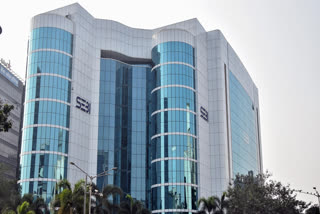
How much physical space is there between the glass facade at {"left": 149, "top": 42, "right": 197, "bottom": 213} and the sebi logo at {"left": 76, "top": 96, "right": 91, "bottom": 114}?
1373 cm

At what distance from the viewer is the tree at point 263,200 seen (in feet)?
214

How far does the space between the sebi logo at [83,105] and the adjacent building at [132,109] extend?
21 centimetres

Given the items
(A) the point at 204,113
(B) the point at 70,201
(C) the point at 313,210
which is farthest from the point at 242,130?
(B) the point at 70,201

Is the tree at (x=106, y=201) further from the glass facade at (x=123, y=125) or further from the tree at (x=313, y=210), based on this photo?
the tree at (x=313, y=210)

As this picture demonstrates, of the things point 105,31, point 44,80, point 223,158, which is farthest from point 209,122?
point 44,80

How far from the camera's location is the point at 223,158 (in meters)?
101

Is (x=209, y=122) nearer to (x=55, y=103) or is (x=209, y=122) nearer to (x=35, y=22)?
(x=55, y=103)

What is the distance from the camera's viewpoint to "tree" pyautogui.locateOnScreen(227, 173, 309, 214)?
6531 cm

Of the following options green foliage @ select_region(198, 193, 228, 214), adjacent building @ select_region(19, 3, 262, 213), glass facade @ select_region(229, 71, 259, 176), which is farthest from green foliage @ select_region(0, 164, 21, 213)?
glass facade @ select_region(229, 71, 259, 176)

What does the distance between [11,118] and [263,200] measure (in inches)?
3465

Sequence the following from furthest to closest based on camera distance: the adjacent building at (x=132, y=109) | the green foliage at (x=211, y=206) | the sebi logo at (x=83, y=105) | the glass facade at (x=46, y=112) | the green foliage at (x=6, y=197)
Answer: the sebi logo at (x=83, y=105), the adjacent building at (x=132, y=109), the glass facade at (x=46, y=112), the green foliage at (x=211, y=206), the green foliage at (x=6, y=197)

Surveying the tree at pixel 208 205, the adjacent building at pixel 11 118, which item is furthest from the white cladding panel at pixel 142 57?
the adjacent building at pixel 11 118

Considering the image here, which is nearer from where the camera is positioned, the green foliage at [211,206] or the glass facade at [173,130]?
the green foliage at [211,206]

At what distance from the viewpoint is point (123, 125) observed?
10256 centimetres
